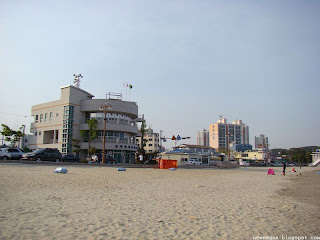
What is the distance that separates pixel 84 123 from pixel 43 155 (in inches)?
881

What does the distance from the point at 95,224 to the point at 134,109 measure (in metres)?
52.9

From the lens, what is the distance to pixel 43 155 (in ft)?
113

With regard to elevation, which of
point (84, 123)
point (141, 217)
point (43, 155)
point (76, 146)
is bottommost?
point (141, 217)

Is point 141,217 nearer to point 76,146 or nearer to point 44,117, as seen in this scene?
point 76,146

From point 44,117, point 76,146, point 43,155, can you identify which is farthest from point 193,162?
point 43,155

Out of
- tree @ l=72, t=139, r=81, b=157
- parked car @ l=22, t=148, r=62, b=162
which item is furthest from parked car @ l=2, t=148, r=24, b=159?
tree @ l=72, t=139, r=81, b=157

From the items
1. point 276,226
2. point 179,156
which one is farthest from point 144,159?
point 276,226

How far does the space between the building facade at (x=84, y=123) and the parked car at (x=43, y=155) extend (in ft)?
57.2

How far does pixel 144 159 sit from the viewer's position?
158ft

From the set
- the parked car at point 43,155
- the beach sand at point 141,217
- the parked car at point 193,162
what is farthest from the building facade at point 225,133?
the beach sand at point 141,217

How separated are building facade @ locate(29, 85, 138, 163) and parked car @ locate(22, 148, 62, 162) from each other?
1742cm

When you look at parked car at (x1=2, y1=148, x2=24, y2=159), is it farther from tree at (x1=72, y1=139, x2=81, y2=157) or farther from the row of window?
the row of window

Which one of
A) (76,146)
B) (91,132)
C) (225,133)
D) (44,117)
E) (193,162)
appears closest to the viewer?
(76,146)

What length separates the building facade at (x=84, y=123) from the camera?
54.8 metres
